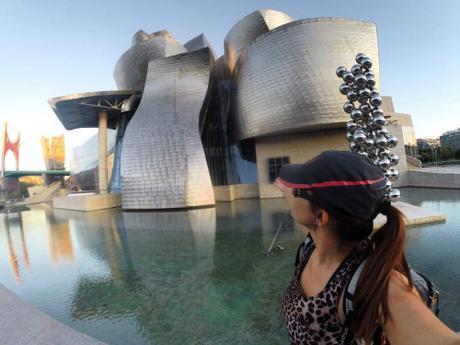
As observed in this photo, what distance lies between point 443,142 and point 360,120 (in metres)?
70.0

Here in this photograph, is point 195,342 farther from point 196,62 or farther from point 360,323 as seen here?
→ point 196,62

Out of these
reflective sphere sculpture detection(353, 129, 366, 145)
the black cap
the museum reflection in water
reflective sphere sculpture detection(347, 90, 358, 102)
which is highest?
reflective sphere sculpture detection(347, 90, 358, 102)

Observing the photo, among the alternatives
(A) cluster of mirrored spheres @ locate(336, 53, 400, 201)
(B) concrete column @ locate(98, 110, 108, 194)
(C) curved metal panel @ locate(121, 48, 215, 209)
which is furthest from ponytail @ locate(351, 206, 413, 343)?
(B) concrete column @ locate(98, 110, 108, 194)

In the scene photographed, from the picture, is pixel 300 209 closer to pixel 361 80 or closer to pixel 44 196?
pixel 361 80

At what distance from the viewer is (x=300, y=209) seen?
975mm

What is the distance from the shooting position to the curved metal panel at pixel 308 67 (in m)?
16.4

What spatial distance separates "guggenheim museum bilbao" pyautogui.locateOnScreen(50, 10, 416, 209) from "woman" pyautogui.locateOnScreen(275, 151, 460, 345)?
15.1m

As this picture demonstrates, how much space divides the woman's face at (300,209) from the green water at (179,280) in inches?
91.0

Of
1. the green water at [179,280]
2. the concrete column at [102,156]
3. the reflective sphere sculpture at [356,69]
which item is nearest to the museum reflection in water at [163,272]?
the green water at [179,280]

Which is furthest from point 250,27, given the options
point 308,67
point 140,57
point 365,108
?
point 365,108

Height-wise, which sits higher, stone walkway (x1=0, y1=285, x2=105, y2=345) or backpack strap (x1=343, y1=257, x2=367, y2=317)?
backpack strap (x1=343, y1=257, x2=367, y2=317)

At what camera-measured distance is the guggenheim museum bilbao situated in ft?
53.7

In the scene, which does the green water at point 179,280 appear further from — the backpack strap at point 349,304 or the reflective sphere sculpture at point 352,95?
the reflective sphere sculpture at point 352,95

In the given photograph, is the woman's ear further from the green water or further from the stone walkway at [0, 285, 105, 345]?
the stone walkway at [0, 285, 105, 345]
